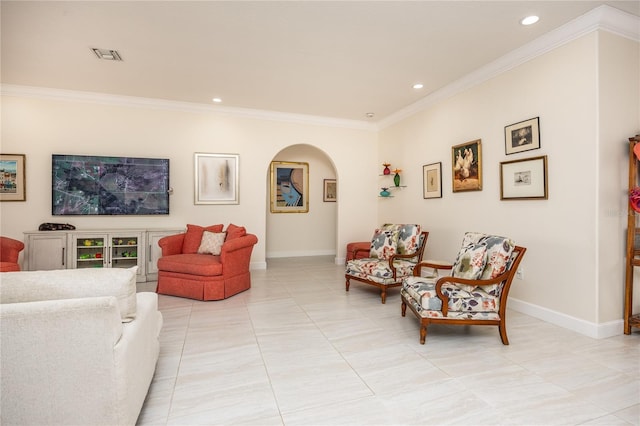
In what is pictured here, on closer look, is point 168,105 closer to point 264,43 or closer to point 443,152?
point 264,43

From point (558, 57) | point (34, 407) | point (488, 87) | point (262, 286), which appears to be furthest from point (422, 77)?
point (34, 407)

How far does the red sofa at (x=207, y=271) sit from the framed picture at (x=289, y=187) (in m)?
2.85

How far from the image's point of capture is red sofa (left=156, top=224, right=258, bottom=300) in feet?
12.9

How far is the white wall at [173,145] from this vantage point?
4.61m

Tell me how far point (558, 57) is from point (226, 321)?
4.15m

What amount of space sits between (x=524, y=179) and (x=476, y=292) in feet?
4.89

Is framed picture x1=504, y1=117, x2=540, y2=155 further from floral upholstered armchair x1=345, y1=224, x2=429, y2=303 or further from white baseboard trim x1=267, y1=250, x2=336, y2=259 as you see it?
white baseboard trim x1=267, y1=250, x2=336, y2=259

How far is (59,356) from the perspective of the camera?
1.26 meters

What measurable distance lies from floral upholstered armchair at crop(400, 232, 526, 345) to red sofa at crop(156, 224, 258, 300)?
7.39 ft

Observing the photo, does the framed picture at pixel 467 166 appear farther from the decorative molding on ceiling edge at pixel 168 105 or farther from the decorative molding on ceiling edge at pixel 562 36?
the decorative molding on ceiling edge at pixel 168 105

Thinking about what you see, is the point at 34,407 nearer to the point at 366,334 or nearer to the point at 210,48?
the point at 366,334

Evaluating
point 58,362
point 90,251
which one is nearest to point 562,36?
point 58,362

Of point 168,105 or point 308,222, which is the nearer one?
point 168,105

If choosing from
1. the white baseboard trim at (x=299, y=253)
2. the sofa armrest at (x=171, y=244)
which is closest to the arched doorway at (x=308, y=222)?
the white baseboard trim at (x=299, y=253)
